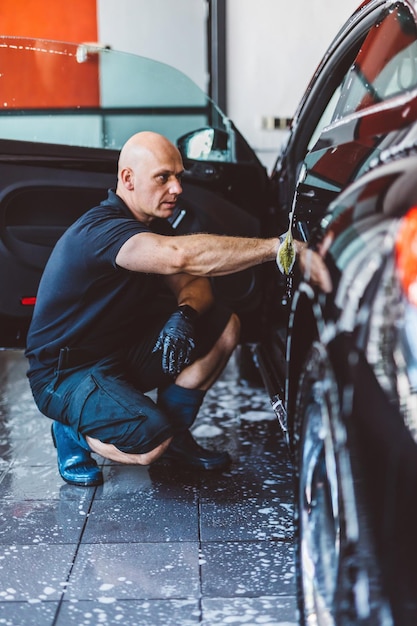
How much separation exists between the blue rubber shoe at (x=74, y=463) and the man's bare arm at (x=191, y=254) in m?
0.72

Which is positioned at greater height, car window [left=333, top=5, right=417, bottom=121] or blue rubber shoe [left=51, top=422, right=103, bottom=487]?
car window [left=333, top=5, right=417, bottom=121]

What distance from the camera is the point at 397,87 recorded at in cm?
202

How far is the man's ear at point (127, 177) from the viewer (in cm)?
287

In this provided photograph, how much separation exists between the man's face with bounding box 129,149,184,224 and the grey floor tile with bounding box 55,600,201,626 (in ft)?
4.26

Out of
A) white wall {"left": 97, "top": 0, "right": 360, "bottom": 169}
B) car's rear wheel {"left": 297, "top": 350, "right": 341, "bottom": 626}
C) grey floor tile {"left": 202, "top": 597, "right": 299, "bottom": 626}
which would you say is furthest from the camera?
white wall {"left": 97, "top": 0, "right": 360, "bottom": 169}

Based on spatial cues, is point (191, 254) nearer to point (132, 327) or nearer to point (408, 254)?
point (132, 327)

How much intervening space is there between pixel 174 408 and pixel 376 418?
1692mm

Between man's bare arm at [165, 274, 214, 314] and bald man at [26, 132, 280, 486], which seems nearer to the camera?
bald man at [26, 132, 280, 486]

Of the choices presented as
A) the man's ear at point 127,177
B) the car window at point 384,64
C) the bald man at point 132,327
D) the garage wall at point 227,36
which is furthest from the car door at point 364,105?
the garage wall at point 227,36

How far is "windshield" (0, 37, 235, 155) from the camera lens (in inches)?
130

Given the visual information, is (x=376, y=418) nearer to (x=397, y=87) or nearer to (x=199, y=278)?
(x=397, y=87)

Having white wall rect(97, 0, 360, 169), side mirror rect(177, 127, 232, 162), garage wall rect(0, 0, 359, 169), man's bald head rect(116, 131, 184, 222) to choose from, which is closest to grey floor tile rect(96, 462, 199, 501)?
man's bald head rect(116, 131, 184, 222)

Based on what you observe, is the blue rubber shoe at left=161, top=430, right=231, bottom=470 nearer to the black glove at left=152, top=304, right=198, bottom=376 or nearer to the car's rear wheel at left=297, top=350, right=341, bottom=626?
the black glove at left=152, top=304, right=198, bottom=376

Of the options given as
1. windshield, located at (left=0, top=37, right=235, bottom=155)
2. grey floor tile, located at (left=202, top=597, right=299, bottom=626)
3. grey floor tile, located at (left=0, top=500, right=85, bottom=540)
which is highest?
windshield, located at (left=0, top=37, right=235, bottom=155)
